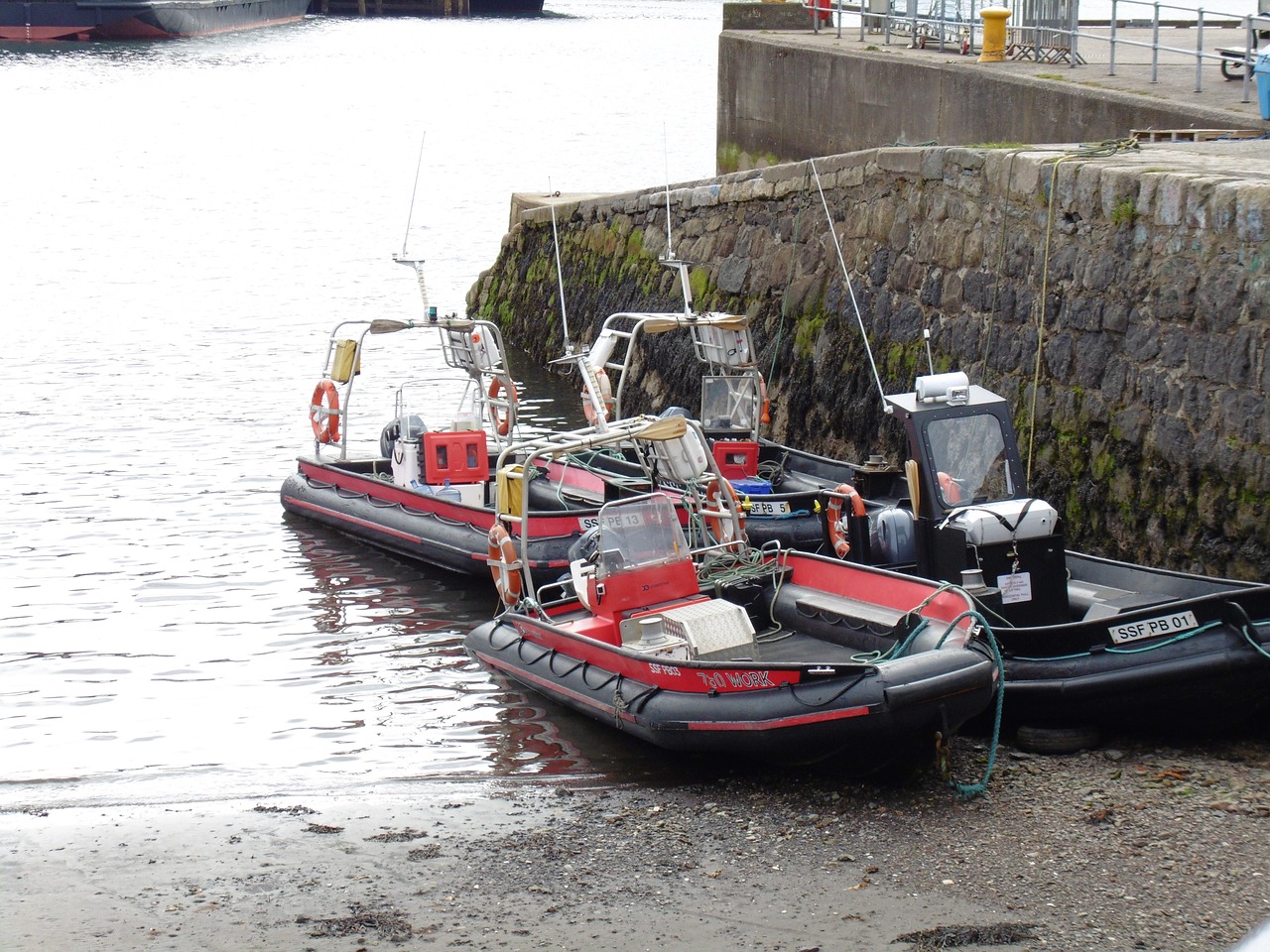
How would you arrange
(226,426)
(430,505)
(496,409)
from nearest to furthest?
(430,505) → (496,409) → (226,426)

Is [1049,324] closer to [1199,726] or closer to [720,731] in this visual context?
[1199,726]

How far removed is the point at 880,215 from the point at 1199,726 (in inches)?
259

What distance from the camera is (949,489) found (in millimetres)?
8773

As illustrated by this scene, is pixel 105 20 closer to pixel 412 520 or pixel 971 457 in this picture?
pixel 412 520

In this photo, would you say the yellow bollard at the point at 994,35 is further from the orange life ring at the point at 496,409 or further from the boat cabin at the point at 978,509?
the boat cabin at the point at 978,509

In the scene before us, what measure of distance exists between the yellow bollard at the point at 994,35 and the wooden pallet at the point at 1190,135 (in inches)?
185

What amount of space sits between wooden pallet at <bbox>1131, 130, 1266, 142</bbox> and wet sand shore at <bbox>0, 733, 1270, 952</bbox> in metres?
5.79

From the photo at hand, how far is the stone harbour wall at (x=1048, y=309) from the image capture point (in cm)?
911

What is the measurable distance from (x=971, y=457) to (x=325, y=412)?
21.8 feet

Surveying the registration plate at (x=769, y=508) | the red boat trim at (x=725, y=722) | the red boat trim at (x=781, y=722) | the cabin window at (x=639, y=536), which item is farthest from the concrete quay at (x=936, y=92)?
the red boat trim at (x=781, y=722)

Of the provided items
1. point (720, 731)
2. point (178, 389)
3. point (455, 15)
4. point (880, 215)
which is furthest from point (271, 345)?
point (455, 15)

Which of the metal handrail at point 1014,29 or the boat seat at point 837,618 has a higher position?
the metal handrail at point 1014,29

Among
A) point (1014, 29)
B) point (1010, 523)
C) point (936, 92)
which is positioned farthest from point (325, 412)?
point (1014, 29)

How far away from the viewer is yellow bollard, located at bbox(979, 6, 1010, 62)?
53.1ft
